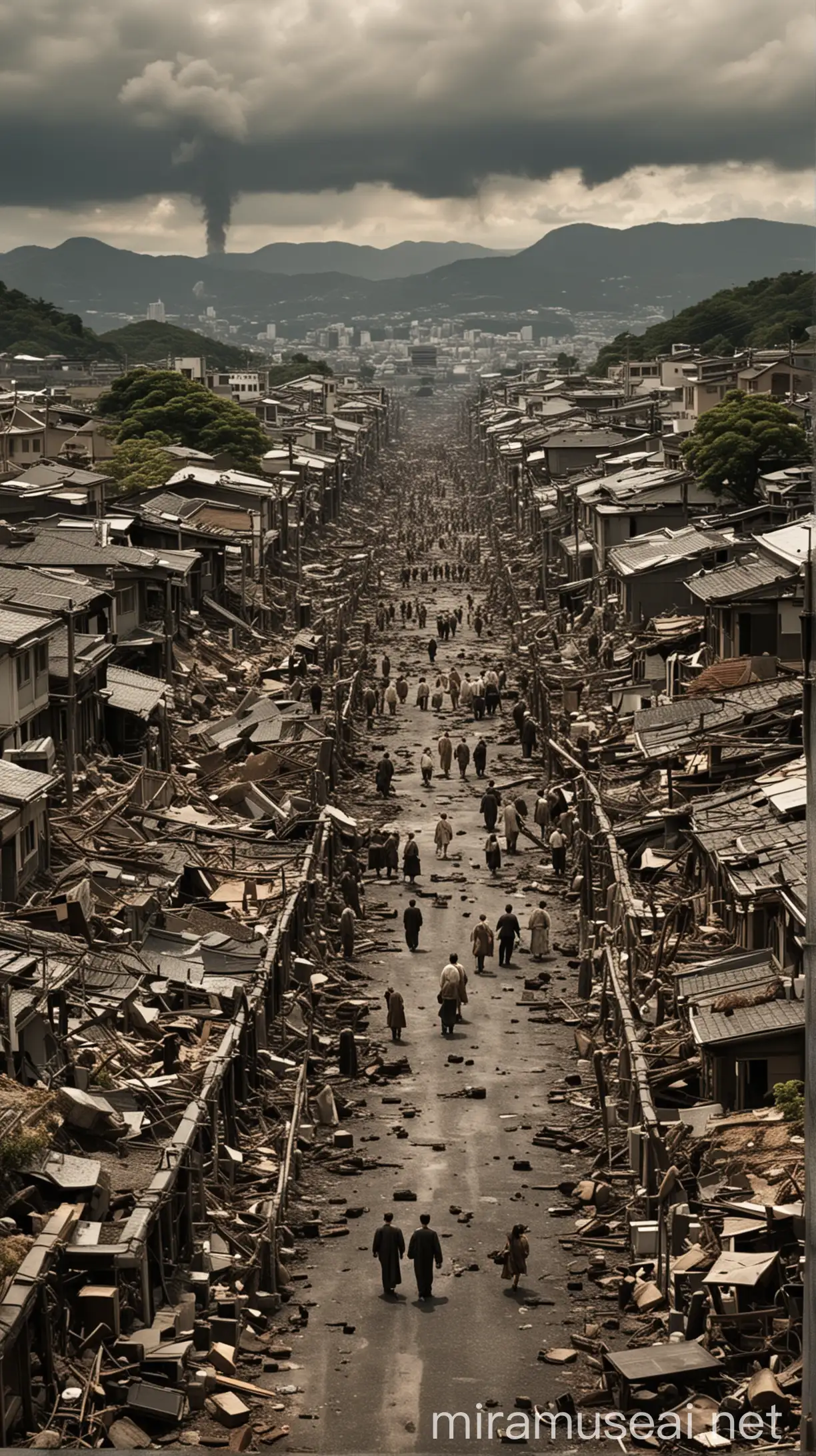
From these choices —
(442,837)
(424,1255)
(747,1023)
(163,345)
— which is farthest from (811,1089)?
(163,345)

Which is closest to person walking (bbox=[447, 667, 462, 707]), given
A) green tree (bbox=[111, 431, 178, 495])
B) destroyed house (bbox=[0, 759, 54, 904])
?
green tree (bbox=[111, 431, 178, 495])

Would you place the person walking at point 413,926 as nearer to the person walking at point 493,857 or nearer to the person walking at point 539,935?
the person walking at point 539,935

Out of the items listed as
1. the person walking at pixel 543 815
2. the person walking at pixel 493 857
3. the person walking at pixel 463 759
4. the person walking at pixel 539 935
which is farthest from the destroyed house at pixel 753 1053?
the person walking at pixel 463 759

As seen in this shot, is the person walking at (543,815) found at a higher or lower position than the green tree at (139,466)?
lower

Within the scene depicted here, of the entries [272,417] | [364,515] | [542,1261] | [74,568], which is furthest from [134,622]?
[272,417]

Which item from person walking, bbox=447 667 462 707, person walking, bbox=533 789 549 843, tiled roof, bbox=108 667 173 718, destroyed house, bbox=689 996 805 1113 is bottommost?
person walking, bbox=533 789 549 843

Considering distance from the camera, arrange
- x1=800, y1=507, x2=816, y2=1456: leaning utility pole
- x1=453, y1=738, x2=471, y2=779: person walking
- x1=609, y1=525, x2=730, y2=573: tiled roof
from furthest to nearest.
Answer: x1=609, y1=525, x2=730, y2=573: tiled roof < x1=453, y1=738, x2=471, y2=779: person walking < x1=800, y1=507, x2=816, y2=1456: leaning utility pole

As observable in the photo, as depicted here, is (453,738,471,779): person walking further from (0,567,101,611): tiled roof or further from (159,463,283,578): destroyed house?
(159,463,283,578): destroyed house
